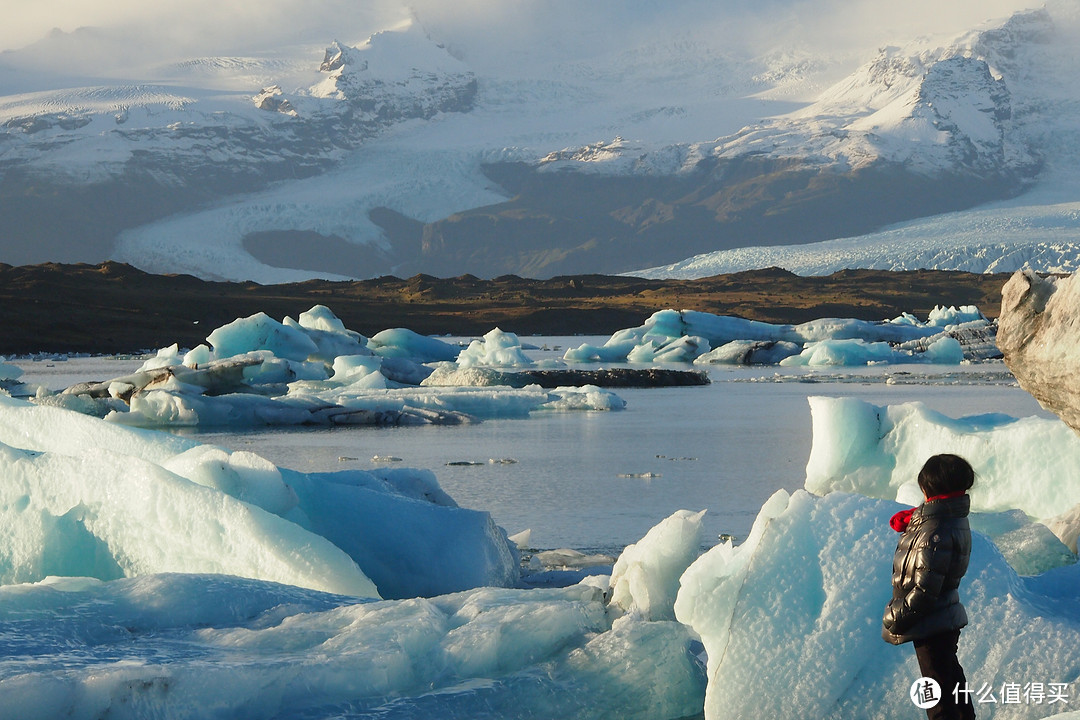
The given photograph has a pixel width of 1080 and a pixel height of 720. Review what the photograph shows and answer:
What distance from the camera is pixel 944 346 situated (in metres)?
26.7

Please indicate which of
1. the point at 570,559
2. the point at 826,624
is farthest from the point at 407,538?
the point at 826,624

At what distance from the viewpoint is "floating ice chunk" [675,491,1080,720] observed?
345cm

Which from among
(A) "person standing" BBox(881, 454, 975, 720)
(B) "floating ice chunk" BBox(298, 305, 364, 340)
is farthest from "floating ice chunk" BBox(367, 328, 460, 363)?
(A) "person standing" BBox(881, 454, 975, 720)

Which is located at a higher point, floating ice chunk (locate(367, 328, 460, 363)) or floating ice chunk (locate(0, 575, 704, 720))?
floating ice chunk (locate(0, 575, 704, 720))

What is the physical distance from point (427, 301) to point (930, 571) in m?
52.7

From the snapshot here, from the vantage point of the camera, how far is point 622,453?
10.8 meters

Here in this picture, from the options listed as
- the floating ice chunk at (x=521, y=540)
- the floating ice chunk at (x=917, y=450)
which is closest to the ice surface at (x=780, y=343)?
the floating ice chunk at (x=917, y=450)

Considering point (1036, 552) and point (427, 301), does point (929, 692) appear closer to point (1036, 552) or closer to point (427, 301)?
point (1036, 552)

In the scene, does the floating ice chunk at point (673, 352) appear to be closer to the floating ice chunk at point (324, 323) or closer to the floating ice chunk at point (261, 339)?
the floating ice chunk at point (324, 323)

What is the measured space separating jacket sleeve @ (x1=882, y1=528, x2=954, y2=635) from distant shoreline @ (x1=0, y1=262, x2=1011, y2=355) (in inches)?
1264

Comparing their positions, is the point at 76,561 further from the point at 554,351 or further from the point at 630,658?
the point at 554,351

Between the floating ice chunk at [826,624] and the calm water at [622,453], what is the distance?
9.04 feet

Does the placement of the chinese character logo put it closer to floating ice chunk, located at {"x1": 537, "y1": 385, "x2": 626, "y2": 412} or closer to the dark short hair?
the dark short hair

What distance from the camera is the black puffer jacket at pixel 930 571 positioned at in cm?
265
